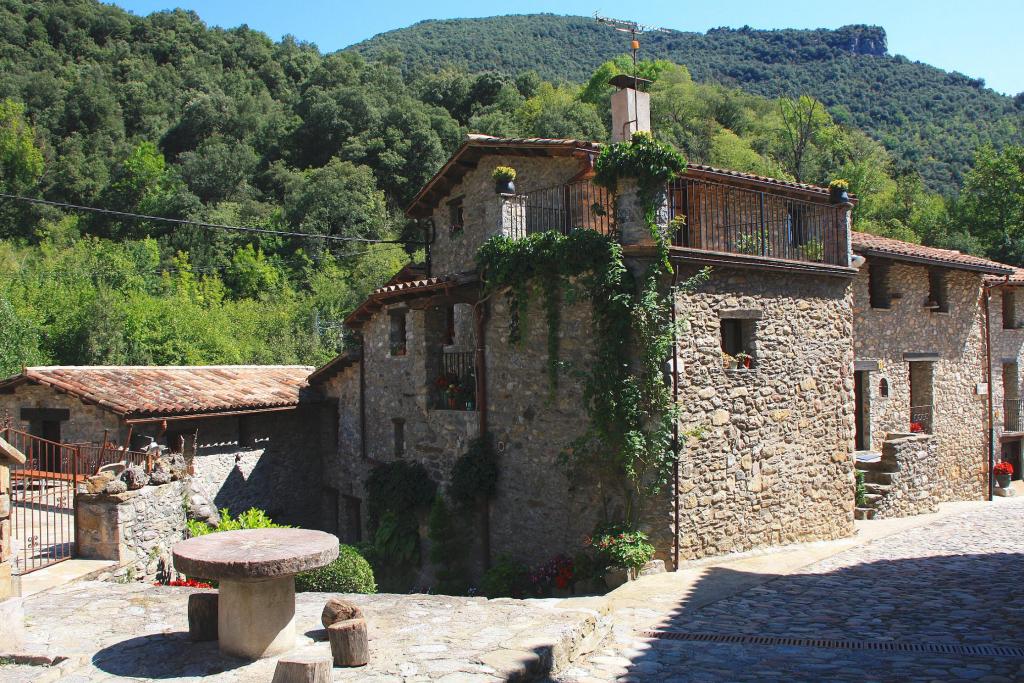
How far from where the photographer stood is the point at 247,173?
42781 mm

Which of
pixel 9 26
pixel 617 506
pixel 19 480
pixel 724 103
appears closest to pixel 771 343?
pixel 617 506

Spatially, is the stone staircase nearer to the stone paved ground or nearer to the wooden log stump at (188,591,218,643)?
the stone paved ground

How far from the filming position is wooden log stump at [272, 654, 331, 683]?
18.3ft

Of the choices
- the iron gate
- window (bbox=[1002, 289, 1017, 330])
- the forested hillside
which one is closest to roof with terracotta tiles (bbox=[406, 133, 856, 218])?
the iron gate

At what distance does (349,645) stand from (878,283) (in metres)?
14.7

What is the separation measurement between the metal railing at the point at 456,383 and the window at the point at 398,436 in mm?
1403

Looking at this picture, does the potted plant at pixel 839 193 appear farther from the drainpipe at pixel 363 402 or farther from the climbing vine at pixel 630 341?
the drainpipe at pixel 363 402

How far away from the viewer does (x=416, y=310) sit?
1409cm

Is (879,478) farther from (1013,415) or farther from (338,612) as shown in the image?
(338,612)

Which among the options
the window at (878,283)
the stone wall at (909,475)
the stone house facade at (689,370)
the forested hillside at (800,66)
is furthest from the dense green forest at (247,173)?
the stone wall at (909,475)

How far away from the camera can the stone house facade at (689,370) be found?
10.7 meters

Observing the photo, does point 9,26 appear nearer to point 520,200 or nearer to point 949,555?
point 520,200

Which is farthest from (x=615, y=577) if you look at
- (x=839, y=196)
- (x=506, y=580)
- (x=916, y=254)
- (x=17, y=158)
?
(x=17, y=158)

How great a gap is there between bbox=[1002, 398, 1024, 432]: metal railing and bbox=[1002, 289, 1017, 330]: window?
84.3 inches
